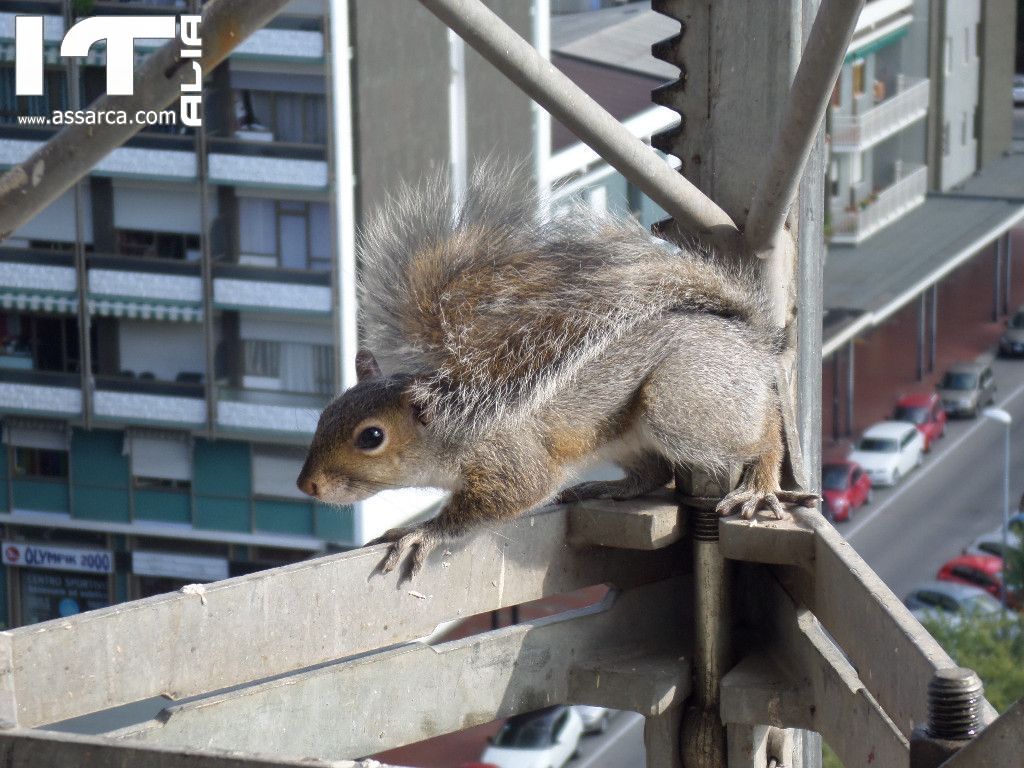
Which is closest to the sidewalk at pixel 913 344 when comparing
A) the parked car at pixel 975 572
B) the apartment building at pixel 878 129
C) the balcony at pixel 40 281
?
the apartment building at pixel 878 129

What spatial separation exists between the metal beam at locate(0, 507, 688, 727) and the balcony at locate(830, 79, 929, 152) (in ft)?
77.2

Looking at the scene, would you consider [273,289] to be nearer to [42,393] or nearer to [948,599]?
[42,393]

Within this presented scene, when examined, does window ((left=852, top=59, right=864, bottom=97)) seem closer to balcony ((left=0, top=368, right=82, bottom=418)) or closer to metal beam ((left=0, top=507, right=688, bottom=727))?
balcony ((left=0, top=368, right=82, bottom=418))

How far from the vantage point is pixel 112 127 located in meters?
3.09

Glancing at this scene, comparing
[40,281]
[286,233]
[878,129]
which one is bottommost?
[40,281]

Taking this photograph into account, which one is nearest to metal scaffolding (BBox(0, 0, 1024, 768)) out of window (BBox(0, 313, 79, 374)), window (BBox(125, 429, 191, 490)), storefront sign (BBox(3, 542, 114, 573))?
window (BBox(125, 429, 191, 490))

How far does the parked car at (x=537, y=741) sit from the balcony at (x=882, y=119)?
12.2 metres

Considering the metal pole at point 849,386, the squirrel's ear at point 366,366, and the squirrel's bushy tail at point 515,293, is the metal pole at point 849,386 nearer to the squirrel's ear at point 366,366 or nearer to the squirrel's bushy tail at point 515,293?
the squirrel's ear at point 366,366

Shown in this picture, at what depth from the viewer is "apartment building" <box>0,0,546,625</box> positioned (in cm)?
1705

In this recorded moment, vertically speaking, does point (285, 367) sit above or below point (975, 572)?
above

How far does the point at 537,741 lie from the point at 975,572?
6782 millimetres

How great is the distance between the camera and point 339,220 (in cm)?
1730

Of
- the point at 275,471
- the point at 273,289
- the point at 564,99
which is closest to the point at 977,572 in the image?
the point at 275,471

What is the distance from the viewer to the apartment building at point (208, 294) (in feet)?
55.9
